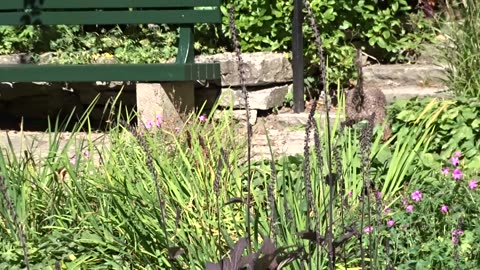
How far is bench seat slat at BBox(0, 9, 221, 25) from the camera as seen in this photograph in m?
5.83

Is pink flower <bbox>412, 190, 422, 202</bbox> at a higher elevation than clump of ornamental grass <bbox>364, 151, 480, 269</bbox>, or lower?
higher

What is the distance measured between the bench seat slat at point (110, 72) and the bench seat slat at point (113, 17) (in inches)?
13.8

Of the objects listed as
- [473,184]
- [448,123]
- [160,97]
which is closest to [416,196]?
[473,184]

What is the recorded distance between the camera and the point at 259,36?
6.49m

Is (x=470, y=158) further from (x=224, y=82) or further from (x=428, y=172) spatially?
(x=224, y=82)

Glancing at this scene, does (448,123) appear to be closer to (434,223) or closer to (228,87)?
(434,223)

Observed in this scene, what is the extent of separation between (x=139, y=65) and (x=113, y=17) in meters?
0.54

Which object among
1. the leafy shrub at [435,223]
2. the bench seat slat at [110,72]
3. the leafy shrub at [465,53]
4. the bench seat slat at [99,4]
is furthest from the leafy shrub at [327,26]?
the leafy shrub at [435,223]

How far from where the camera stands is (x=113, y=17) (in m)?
5.99

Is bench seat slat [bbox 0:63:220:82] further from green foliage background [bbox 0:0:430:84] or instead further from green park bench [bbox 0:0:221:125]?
green foliage background [bbox 0:0:430:84]

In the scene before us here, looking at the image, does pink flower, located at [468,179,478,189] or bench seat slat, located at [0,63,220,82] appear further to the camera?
bench seat slat, located at [0,63,220,82]

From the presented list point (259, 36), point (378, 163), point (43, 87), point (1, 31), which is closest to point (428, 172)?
point (378, 163)

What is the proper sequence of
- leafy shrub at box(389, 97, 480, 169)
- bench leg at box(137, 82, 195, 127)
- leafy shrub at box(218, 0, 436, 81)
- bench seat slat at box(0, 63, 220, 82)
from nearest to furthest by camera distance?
1. leafy shrub at box(389, 97, 480, 169)
2. bench seat slat at box(0, 63, 220, 82)
3. bench leg at box(137, 82, 195, 127)
4. leafy shrub at box(218, 0, 436, 81)

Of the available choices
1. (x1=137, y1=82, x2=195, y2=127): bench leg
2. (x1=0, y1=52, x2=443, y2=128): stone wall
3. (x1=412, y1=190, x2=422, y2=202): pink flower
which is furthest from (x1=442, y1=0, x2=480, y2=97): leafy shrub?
(x1=412, y1=190, x2=422, y2=202): pink flower
